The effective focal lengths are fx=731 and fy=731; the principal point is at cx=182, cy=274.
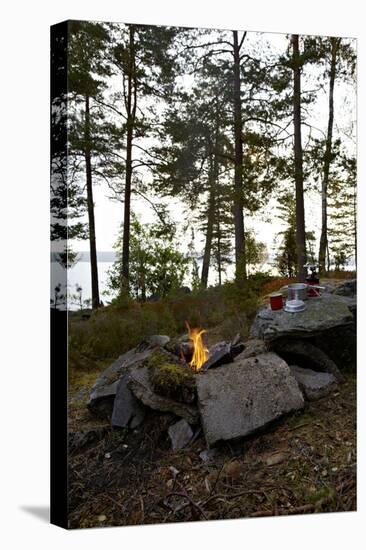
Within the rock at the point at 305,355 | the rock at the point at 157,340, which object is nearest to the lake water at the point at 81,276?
the rock at the point at 157,340

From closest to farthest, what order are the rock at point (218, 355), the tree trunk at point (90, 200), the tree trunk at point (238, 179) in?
the tree trunk at point (90, 200)
the rock at point (218, 355)
the tree trunk at point (238, 179)

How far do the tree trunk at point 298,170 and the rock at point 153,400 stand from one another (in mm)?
1489

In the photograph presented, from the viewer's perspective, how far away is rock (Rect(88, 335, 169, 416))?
5359 millimetres

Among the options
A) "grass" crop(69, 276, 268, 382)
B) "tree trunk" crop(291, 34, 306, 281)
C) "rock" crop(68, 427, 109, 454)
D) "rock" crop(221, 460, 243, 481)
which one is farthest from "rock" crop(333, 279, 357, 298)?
"rock" crop(68, 427, 109, 454)

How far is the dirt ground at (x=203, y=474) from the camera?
5207 mm

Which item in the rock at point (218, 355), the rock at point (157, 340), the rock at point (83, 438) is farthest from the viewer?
the rock at point (218, 355)

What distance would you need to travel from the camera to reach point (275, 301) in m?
5.96

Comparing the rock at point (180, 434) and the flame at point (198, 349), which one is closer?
the rock at point (180, 434)

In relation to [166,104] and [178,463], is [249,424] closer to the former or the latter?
[178,463]

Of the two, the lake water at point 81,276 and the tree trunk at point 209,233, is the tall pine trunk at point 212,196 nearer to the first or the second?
the tree trunk at point 209,233

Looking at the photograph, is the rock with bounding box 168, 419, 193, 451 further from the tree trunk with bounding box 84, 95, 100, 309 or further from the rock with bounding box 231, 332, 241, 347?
the tree trunk with bounding box 84, 95, 100, 309

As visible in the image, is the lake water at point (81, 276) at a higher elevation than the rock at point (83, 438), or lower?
higher

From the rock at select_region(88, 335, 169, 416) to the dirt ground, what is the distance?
110 millimetres

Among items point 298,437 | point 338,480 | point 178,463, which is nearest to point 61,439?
point 178,463
